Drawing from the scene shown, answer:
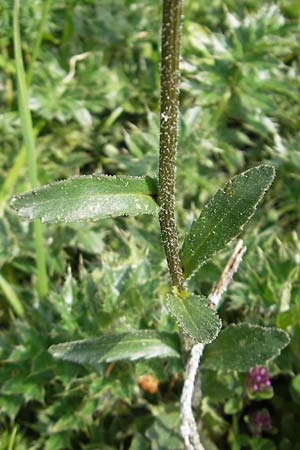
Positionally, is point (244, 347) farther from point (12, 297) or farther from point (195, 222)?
point (12, 297)

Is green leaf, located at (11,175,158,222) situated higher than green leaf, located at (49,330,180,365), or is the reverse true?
green leaf, located at (11,175,158,222)

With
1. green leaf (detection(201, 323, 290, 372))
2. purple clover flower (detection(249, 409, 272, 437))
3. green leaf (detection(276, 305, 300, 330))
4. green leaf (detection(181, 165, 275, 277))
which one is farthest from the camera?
purple clover flower (detection(249, 409, 272, 437))

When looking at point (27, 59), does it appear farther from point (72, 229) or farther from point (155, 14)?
point (72, 229)

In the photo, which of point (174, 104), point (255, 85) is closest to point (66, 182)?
point (174, 104)

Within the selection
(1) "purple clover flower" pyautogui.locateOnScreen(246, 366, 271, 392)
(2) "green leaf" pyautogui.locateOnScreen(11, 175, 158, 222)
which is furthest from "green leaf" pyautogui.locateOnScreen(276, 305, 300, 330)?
(2) "green leaf" pyautogui.locateOnScreen(11, 175, 158, 222)

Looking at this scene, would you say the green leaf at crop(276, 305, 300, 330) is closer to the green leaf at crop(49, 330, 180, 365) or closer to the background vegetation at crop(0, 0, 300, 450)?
the background vegetation at crop(0, 0, 300, 450)

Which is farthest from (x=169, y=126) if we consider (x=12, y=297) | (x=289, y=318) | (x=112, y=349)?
(x=12, y=297)
